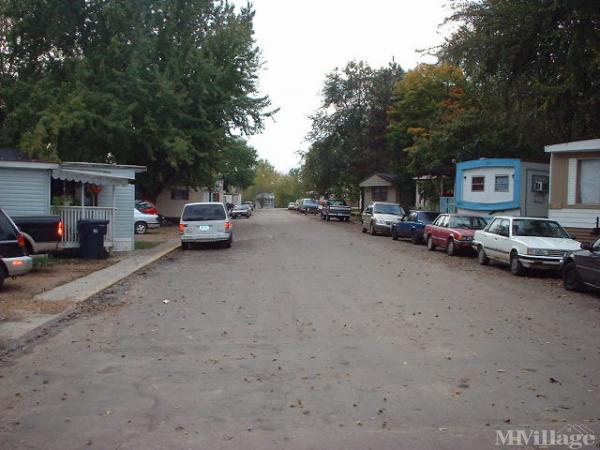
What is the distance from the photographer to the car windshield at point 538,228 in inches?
637

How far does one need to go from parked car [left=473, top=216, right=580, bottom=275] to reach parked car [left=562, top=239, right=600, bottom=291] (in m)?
1.49

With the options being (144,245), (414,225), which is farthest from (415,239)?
(144,245)

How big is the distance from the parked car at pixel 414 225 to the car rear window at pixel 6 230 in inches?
712

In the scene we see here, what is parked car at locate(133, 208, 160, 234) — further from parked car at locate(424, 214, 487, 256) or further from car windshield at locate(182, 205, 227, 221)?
parked car at locate(424, 214, 487, 256)

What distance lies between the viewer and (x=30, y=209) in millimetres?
17125

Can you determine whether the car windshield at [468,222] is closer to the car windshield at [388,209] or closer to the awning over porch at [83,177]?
the car windshield at [388,209]

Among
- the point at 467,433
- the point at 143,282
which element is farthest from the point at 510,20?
the point at 467,433

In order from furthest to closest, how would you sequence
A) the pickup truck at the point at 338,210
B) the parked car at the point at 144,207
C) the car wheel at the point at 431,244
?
Result: the pickup truck at the point at 338,210, the parked car at the point at 144,207, the car wheel at the point at 431,244

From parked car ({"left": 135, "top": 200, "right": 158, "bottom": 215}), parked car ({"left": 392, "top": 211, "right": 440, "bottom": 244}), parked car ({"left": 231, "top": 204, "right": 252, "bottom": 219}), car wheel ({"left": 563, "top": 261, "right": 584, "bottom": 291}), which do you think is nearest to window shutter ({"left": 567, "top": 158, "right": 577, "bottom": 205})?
parked car ({"left": 392, "top": 211, "right": 440, "bottom": 244})

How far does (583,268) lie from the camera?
40.0 feet

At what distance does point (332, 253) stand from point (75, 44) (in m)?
20.5

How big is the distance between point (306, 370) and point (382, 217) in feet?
82.7

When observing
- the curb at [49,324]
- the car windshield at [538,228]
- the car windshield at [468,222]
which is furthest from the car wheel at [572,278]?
the curb at [49,324]

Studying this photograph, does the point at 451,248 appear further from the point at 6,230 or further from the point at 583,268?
the point at 6,230
